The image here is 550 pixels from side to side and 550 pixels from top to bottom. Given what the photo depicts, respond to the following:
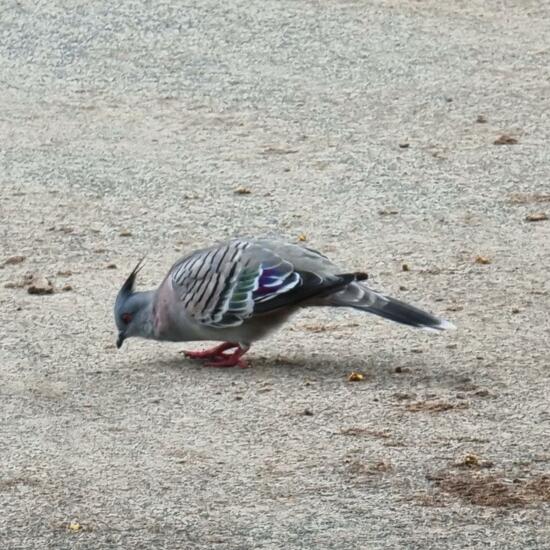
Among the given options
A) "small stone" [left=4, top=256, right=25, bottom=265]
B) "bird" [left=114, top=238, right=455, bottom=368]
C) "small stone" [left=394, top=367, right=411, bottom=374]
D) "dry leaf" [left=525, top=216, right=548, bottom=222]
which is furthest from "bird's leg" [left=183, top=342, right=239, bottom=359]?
"dry leaf" [left=525, top=216, right=548, bottom=222]

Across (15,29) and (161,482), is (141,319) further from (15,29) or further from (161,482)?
(15,29)

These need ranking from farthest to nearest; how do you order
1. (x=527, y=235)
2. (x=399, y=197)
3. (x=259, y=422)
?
(x=399, y=197), (x=527, y=235), (x=259, y=422)

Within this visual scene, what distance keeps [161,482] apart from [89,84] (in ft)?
18.4

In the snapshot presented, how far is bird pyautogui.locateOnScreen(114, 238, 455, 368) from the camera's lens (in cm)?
589

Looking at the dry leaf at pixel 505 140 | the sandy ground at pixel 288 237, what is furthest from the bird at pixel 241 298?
the dry leaf at pixel 505 140

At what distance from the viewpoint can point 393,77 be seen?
10156 mm

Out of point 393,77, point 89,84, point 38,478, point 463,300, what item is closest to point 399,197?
point 463,300

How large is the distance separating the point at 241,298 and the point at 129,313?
0.46 metres

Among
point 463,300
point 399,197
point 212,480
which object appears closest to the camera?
point 212,480

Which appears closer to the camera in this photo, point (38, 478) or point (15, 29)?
point (38, 478)

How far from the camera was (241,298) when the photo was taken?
5941mm

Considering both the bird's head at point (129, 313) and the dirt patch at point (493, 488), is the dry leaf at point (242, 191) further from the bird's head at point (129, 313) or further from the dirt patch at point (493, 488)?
the dirt patch at point (493, 488)

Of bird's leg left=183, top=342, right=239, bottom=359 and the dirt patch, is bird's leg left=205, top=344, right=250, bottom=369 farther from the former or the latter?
the dirt patch

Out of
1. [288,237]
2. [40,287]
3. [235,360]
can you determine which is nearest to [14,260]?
[40,287]
